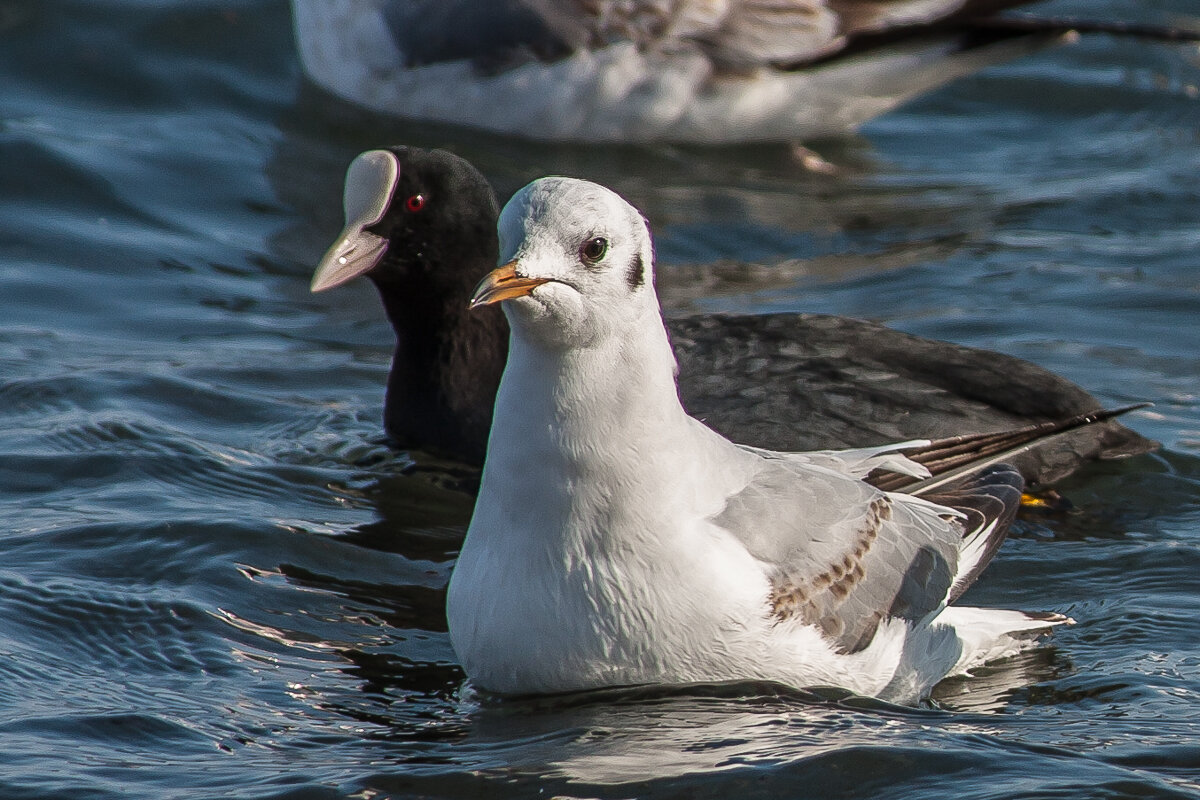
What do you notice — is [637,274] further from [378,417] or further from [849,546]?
[378,417]

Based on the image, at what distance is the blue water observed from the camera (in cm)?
466

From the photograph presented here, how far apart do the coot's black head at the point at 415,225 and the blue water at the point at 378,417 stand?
2.40 ft

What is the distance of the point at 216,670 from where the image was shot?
5.31 meters

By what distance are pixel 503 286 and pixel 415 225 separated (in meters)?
3.03

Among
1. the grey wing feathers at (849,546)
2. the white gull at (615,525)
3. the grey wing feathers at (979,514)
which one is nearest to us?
the white gull at (615,525)

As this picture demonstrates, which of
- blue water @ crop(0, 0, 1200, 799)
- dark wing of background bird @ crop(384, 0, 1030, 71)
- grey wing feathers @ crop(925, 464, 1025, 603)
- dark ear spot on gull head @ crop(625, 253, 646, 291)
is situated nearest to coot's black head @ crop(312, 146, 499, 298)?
blue water @ crop(0, 0, 1200, 799)

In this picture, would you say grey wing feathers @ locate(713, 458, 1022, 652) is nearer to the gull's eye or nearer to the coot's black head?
the gull's eye

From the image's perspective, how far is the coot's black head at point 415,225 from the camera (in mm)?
7379

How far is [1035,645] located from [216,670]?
2.43m

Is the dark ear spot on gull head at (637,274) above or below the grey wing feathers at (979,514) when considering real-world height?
above

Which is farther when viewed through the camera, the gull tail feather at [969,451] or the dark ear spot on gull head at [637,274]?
the gull tail feather at [969,451]

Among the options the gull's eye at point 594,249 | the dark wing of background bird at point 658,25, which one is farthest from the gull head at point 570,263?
the dark wing of background bird at point 658,25

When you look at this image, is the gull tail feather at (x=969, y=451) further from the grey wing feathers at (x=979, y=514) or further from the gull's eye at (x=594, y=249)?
the gull's eye at (x=594, y=249)

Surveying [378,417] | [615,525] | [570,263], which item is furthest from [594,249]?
[378,417]
